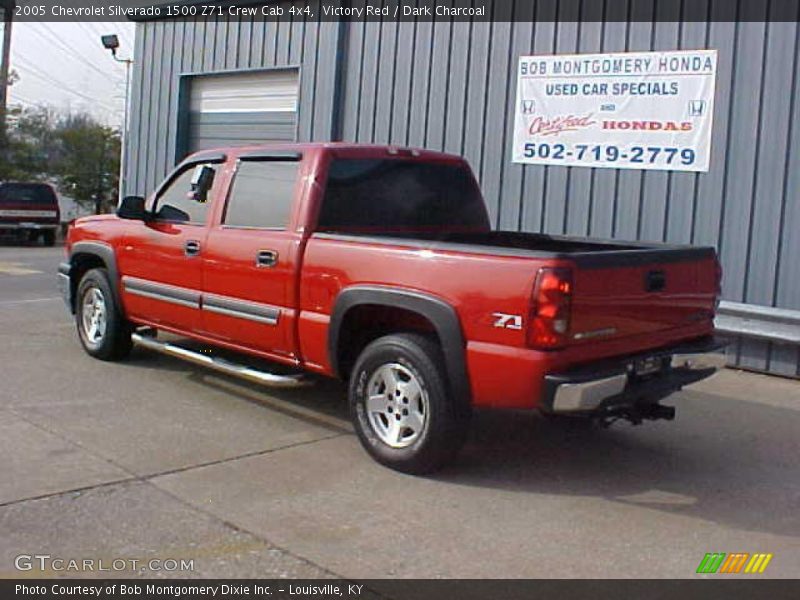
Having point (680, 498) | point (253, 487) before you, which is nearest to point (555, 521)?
point (680, 498)

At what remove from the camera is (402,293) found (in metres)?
5.68

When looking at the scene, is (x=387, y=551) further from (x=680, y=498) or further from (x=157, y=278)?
(x=157, y=278)

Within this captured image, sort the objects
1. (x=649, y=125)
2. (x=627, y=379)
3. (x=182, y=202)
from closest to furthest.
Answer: (x=627, y=379)
(x=182, y=202)
(x=649, y=125)

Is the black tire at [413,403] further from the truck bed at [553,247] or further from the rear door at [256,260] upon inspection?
the rear door at [256,260]

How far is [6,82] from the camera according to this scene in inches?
1228

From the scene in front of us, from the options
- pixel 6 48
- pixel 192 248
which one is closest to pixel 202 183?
pixel 192 248

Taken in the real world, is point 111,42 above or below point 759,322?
above

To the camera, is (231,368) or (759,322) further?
(759,322)

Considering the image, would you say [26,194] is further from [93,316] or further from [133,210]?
[133,210]

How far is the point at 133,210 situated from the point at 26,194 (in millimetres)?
18454

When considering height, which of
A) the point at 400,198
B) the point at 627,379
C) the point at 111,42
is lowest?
the point at 627,379

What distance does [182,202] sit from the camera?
7.65 metres

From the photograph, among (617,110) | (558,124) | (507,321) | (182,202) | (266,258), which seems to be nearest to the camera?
(507,321)

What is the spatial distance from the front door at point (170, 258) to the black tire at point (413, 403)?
6.03 feet
